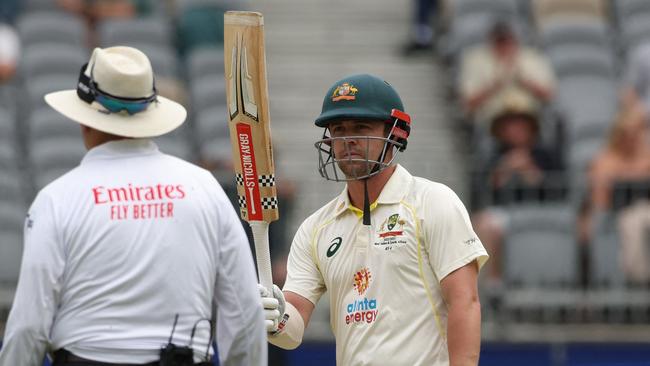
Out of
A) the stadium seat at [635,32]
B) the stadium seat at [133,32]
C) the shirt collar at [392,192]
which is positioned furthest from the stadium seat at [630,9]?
the shirt collar at [392,192]

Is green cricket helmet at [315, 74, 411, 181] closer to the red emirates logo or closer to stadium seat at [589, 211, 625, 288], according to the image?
the red emirates logo

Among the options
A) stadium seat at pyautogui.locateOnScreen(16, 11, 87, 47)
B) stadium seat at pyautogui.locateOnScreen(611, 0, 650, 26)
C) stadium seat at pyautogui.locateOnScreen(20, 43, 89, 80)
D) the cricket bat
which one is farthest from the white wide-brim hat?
stadium seat at pyautogui.locateOnScreen(611, 0, 650, 26)

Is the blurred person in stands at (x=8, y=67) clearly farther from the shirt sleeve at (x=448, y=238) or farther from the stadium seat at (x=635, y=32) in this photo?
the shirt sleeve at (x=448, y=238)

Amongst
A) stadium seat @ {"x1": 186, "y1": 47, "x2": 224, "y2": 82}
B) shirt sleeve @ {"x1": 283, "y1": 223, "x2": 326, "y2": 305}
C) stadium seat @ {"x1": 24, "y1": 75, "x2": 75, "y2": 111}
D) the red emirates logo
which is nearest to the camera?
the red emirates logo

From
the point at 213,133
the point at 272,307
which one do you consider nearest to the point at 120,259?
the point at 272,307

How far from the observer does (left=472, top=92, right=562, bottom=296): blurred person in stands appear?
438 inches

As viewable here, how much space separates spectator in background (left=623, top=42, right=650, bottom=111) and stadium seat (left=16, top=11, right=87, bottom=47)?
4.97 metres

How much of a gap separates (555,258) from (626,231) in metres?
0.55

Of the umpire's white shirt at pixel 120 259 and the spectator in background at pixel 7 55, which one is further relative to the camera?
the spectator in background at pixel 7 55

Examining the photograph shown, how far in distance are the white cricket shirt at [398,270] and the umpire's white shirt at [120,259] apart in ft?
2.24

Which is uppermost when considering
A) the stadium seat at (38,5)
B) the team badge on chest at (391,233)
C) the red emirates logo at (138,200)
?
the red emirates logo at (138,200)

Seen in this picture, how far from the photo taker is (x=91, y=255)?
516 cm

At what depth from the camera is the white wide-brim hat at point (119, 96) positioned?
5.35m

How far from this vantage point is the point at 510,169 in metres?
11.6
